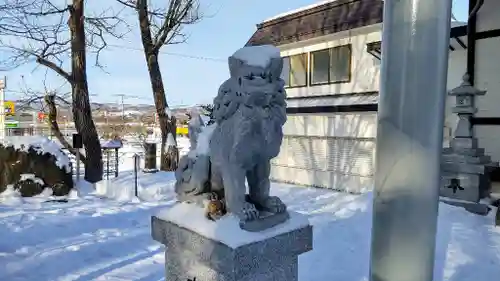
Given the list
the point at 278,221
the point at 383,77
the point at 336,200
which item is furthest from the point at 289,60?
the point at 383,77

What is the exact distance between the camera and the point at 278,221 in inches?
85.7

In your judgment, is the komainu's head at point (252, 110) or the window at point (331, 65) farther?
the window at point (331, 65)

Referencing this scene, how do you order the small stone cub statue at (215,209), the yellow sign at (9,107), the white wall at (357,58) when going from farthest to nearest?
the yellow sign at (9,107), the white wall at (357,58), the small stone cub statue at (215,209)

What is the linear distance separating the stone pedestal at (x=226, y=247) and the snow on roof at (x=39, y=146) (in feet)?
22.2

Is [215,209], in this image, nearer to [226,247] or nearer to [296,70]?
[226,247]

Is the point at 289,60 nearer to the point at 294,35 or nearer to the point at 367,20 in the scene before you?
the point at 294,35

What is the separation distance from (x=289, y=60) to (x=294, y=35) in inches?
32.4

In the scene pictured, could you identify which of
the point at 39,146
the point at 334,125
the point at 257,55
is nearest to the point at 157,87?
the point at 39,146

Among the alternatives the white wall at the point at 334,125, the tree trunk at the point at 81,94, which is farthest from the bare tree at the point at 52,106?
the white wall at the point at 334,125

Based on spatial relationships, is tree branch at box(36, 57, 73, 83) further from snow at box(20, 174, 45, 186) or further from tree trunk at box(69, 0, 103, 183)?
snow at box(20, 174, 45, 186)

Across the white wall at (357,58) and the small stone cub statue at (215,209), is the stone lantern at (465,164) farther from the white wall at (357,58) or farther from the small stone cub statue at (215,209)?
the small stone cub statue at (215,209)

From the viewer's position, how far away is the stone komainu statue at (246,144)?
1972 mm

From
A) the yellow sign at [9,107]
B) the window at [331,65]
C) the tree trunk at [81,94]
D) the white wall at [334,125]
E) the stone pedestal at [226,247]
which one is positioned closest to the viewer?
the stone pedestal at [226,247]

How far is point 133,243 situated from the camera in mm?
5121
